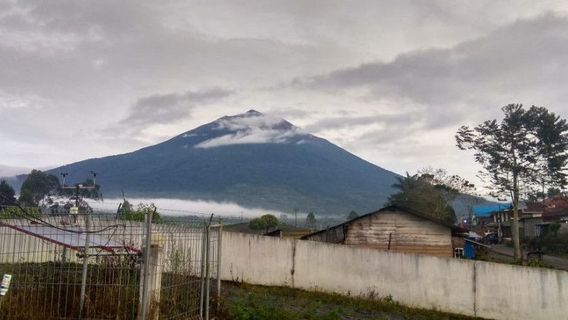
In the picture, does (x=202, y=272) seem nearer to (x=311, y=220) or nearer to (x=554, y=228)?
(x=554, y=228)

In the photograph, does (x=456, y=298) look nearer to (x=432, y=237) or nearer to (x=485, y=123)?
(x=432, y=237)

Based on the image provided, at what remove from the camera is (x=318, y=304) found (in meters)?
15.1

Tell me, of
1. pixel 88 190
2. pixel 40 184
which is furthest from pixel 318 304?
pixel 40 184

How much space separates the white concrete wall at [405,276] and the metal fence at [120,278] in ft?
24.1

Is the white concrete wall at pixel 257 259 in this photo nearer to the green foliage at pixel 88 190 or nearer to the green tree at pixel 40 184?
the green foliage at pixel 88 190

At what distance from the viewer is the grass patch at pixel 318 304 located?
43.9ft

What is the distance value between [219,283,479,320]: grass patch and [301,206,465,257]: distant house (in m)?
9.53

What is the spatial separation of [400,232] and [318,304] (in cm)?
1178

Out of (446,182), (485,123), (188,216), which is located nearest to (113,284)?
(188,216)

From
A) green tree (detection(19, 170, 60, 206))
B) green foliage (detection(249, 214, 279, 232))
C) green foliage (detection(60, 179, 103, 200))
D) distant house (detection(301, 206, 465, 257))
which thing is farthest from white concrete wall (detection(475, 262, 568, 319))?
green tree (detection(19, 170, 60, 206))

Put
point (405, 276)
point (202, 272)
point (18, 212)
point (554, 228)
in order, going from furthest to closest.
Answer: point (554, 228), point (405, 276), point (18, 212), point (202, 272)

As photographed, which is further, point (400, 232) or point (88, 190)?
point (88, 190)

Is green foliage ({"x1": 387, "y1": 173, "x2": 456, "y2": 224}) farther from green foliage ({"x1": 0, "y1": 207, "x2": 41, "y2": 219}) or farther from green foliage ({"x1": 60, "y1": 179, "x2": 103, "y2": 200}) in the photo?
green foliage ({"x1": 0, "y1": 207, "x2": 41, "y2": 219})

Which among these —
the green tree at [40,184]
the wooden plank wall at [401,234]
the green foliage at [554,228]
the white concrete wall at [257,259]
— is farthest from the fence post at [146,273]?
the green tree at [40,184]
